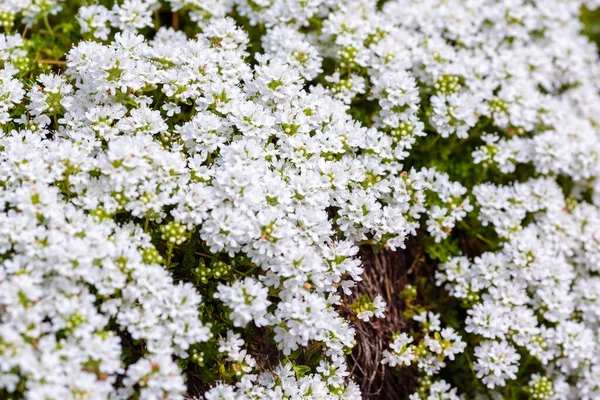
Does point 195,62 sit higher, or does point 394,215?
point 195,62

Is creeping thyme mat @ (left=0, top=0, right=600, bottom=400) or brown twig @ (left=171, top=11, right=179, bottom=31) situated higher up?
brown twig @ (left=171, top=11, right=179, bottom=31)

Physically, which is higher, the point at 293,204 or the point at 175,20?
the point at 175,20

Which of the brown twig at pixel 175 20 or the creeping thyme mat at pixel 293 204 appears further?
the brown twig at pixel 175 20

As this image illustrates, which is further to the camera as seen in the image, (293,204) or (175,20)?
(175,20)

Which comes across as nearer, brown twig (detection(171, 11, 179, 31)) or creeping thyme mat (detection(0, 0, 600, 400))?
creeping thyme mat (detection(0, 0, 600, 400))

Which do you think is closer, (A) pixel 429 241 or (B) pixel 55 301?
(B) pixel 55 301

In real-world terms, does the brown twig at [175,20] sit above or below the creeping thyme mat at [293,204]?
above

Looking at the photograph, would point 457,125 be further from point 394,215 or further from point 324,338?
point 324,338

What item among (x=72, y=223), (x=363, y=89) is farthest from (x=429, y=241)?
(x=72, y=223)
